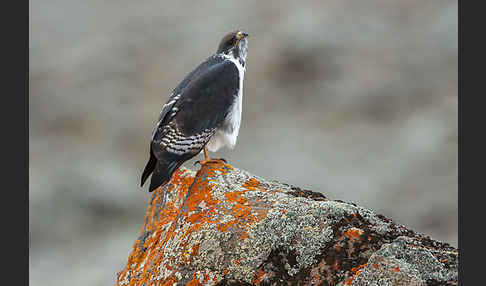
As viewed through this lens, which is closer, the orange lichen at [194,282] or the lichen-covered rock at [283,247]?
the lichen-covered rock at [283,247]

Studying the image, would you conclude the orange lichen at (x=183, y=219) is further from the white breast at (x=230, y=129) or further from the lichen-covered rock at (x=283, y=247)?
the white breast at (x=230, y=129)

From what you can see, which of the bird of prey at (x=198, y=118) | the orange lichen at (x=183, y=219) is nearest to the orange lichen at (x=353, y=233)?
the orange lichen at (x=183, y=219)

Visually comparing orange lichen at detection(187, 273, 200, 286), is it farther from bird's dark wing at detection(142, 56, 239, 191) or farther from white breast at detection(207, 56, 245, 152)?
white breast at detection(207, 56, 245, 152)

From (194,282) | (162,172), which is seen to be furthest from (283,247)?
(162,172)

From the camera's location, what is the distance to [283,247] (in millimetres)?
4879

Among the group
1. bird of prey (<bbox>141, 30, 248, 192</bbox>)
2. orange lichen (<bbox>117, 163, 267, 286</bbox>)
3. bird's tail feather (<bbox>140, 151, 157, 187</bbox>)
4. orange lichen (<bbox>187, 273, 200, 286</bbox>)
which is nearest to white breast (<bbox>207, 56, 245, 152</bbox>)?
bird of prey (<bbox>141, 30, 248, 192</bbox>)

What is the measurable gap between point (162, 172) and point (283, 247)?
6.68 ft

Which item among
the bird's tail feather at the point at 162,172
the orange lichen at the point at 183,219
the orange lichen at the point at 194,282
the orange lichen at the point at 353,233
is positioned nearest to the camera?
the orange lichen at the point at 353,233

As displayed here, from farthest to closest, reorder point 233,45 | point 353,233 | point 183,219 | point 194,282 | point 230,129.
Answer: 1. point 233,45
2. point 230,129
3. point 183,219
4. point 194,282
5. point 353,233

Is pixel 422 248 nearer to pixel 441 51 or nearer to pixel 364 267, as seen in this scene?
pixel 364 267

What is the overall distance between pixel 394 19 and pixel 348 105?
542cm

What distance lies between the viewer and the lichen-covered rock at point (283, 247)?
4.48m

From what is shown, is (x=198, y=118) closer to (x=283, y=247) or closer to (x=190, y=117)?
(x=190, y=117)

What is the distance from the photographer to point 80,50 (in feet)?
74.5
